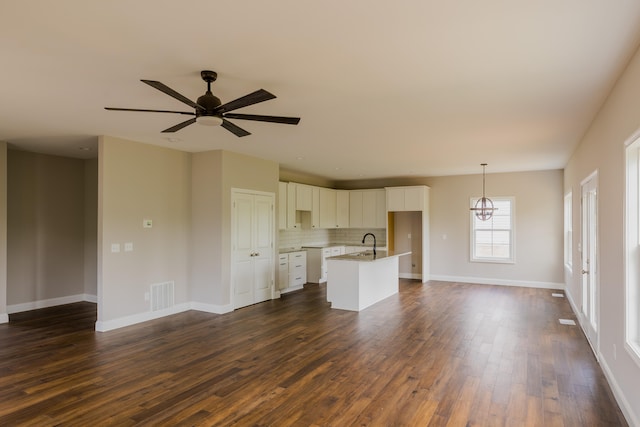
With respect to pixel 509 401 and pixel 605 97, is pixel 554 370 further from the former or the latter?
pixel 605 97

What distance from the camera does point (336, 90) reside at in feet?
11.3

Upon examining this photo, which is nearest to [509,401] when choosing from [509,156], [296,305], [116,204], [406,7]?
[406,7]

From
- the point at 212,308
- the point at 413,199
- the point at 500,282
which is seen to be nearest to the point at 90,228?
the point at 212,308

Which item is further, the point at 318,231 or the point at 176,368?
the point at 318,231

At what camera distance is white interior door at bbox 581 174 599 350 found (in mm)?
4484

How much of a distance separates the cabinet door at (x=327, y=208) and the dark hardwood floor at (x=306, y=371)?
12.3 ft

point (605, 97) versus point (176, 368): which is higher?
point (605, 97)

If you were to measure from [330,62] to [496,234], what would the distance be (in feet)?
24.6

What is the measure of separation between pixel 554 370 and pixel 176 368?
12.4 feet

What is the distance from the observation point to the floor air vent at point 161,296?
5926 mm

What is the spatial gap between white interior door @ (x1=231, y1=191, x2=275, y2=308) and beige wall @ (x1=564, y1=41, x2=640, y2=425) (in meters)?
4.91

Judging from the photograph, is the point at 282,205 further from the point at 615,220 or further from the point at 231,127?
the point at 615,220

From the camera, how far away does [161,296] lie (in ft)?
19.8

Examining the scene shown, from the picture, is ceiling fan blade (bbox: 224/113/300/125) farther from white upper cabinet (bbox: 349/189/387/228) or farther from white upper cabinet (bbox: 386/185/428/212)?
white upper cabinet (bbox: 349/189/387/228)
